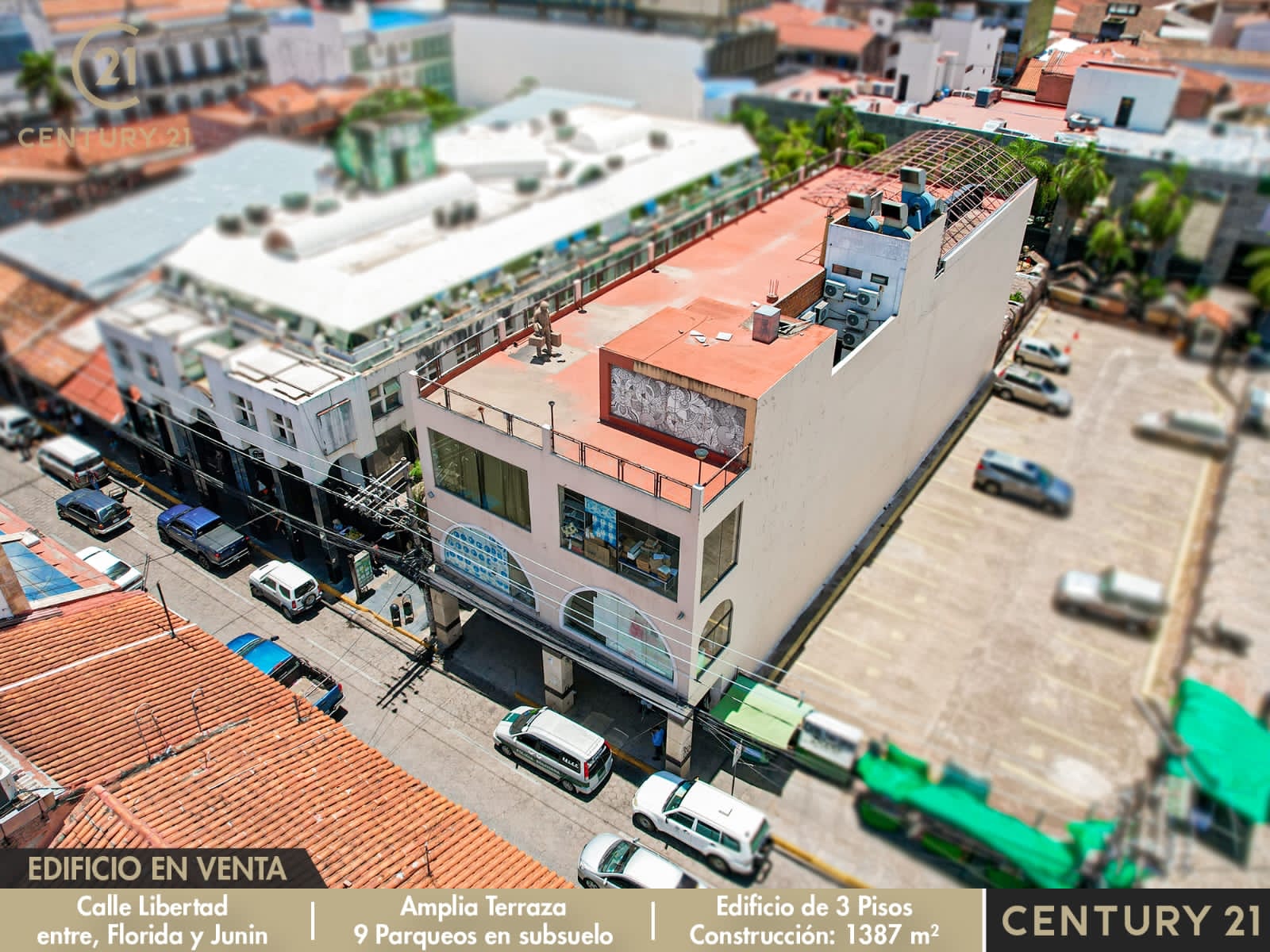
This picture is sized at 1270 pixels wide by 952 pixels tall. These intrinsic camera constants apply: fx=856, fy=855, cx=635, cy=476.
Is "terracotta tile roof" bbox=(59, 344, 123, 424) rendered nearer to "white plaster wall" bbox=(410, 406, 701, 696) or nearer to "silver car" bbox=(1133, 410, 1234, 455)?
"white plaster wall" bbox=(410, 406, 701, 696)

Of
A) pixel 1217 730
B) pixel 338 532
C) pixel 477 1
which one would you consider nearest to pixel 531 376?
pixel 338 532

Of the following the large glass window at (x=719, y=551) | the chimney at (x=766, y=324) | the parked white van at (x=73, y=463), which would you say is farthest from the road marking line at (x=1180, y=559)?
the parked white van at (x=73, y=463)

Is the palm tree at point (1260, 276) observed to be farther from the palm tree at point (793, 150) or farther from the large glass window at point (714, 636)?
the palm tree at point (793, 150)

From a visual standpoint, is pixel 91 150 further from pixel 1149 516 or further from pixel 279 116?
pixel 1149 516

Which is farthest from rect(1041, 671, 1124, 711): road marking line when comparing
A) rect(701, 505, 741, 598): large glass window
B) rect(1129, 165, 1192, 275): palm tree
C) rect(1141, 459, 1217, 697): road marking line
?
rect(701, 505, 741, 598): large glass window

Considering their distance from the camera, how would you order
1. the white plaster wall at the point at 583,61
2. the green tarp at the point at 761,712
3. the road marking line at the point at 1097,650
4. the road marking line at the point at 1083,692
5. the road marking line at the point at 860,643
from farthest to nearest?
1. the white plaster wall at the point at 583,61
2. the green tarp at the point at 761,712
3. the road marking line at the point at 860,643
4. the road marking line at the point at 1083,692
5. the road marking line at the point at 1097,650

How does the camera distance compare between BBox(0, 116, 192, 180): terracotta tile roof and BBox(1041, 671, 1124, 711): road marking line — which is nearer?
BBox(1041, 671, 1124, 711): road marking line
